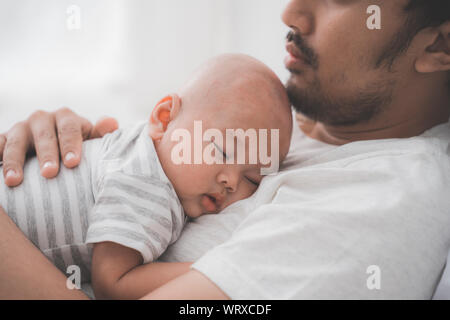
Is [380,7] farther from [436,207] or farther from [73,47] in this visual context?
[73,47]

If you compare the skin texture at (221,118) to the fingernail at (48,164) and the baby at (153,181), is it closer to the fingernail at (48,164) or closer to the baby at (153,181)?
the baby at (153,181)

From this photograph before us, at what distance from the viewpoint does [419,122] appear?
0.89 metres

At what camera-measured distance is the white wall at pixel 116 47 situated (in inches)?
57.7

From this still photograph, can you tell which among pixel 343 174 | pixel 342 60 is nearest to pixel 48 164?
pixel 343 174

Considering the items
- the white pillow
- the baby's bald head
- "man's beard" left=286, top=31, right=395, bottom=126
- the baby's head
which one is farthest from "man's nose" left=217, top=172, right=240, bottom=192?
the white pillow

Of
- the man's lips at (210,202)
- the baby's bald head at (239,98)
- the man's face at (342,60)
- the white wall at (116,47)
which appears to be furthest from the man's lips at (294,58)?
the white wall at (116,47)

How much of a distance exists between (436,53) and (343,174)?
423 millimetres

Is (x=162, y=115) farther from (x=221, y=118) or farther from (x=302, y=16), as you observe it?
(x=302, y=16)

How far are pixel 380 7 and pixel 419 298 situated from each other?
610mm

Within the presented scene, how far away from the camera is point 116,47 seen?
1.62 m

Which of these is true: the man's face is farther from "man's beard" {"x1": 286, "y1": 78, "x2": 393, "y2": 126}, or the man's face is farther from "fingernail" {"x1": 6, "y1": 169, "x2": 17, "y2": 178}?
"fingernail" {"x1": 6, "y1": 169, "x2": 17, "y2": 178}

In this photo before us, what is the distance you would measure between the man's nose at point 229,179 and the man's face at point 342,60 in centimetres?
27

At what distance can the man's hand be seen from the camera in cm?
78
